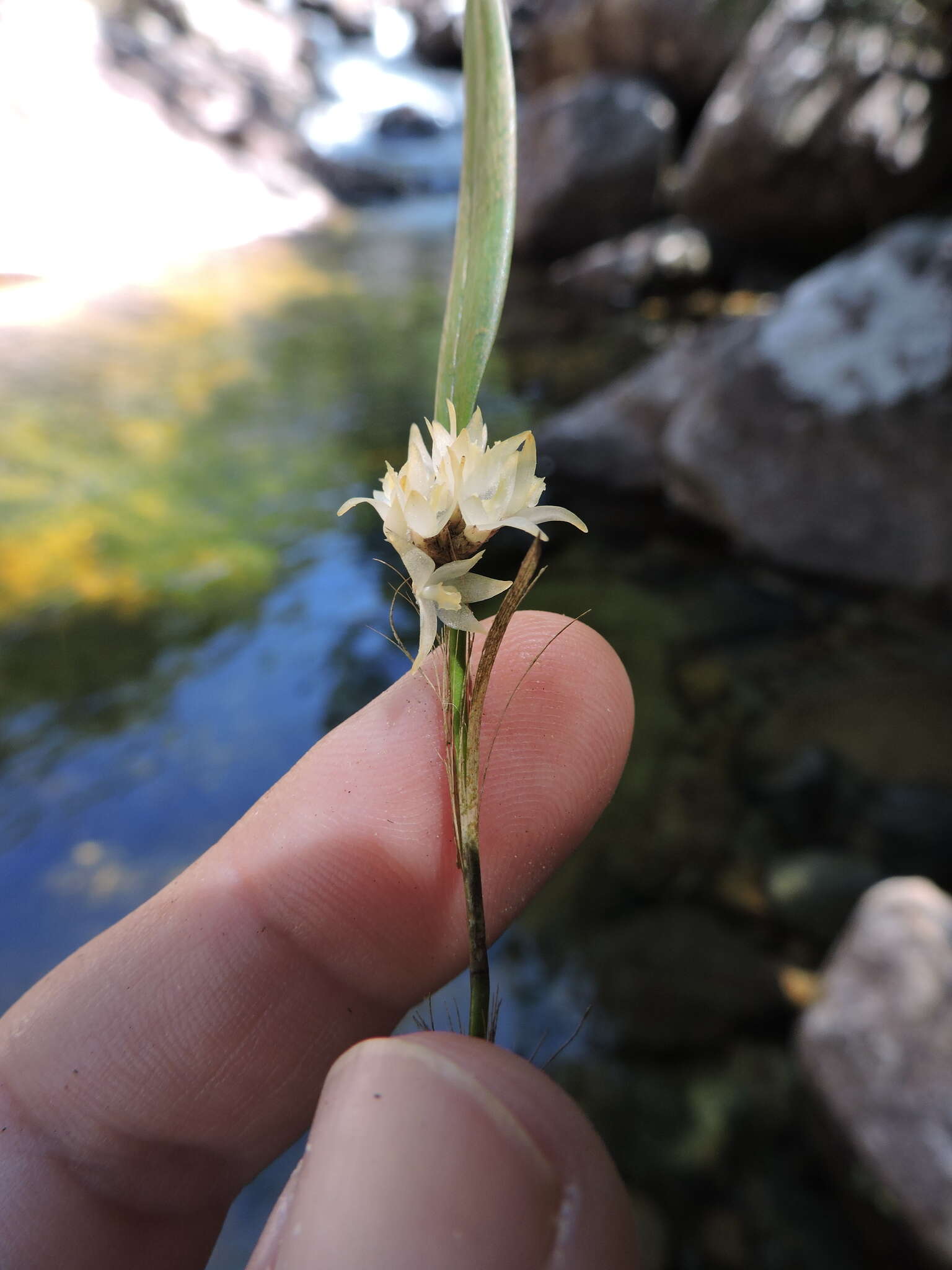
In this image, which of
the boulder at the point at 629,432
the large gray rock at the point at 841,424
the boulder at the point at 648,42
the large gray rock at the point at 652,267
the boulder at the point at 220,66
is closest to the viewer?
the large gray rock at the point at 841,424

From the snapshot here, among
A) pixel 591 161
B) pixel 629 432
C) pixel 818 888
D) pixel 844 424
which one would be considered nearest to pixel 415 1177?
pixel 818 888

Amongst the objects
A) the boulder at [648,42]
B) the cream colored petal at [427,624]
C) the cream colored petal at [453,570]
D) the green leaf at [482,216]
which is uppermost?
the boulder at [648,42]

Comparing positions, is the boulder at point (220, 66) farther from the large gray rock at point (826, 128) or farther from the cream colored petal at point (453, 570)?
the cream colored petal at point (453, 570)

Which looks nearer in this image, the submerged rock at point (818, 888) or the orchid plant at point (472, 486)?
the orchid plant at point (472, 486)

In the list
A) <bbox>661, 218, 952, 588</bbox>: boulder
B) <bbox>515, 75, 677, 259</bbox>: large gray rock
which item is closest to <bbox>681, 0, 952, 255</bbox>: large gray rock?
<bbox>515, 75, 677, 259</bbox>: large gray rock

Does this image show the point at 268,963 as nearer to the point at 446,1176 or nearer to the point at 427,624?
the point at 446,1176

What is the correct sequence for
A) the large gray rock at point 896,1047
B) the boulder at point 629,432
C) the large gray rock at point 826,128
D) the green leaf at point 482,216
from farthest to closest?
the large gray rock at point 826,128 < the boulder at point 629,432 < the large gray rock at point 896,1047 < the green leaf at point 482,216

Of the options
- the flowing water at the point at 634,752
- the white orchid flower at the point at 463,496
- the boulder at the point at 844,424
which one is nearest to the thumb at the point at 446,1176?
the white orchid flower at the point at 463,496
